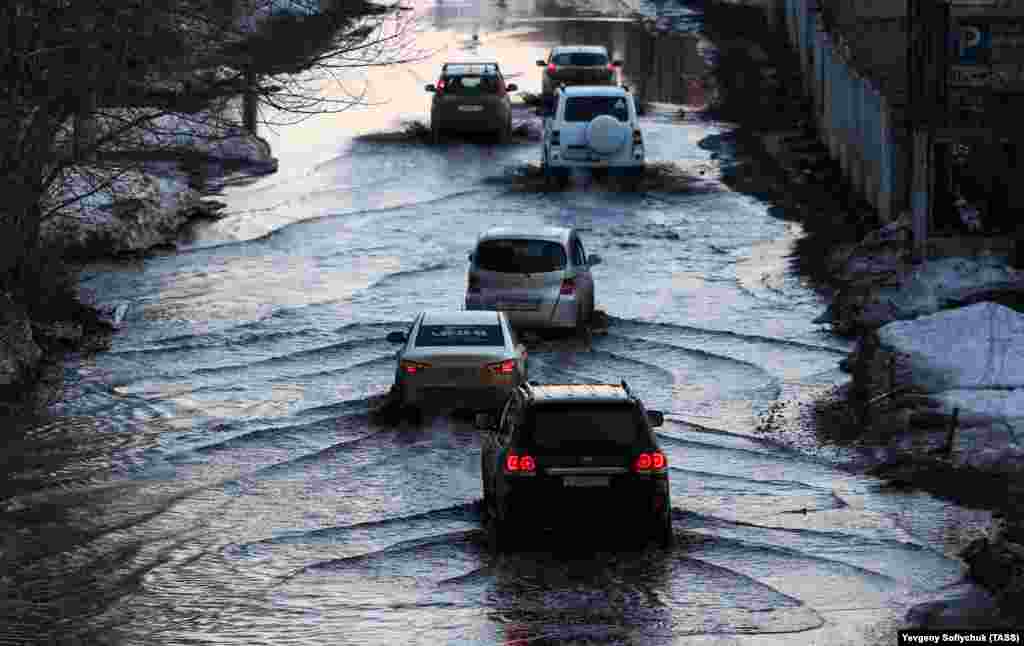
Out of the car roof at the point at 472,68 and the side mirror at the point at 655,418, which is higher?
the car roof at the point at 472,68

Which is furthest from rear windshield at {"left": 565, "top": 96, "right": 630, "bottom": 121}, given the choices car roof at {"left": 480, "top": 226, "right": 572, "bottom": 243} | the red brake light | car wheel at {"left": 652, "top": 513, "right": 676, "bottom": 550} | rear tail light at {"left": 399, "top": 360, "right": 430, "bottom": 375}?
the red brake light

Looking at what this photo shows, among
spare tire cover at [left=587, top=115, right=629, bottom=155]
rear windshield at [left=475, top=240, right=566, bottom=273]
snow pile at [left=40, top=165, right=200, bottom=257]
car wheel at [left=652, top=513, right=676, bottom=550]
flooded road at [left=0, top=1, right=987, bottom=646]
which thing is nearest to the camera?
flooded road at [left=0, top=1, right=987, bottom=646]

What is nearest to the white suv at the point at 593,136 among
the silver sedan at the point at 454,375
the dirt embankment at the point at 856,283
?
the dirt embankment at the point at 856,283

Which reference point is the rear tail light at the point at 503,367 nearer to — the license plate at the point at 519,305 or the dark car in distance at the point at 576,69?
the license plate at the point at 519,305

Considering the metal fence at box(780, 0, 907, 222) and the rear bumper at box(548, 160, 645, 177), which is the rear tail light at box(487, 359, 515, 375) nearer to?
the metal fence at box(780, 0, 907, 222)

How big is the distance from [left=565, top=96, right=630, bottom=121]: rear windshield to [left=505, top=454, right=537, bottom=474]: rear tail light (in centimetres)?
2625

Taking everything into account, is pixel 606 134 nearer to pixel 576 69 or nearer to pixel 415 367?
pixel 576 69

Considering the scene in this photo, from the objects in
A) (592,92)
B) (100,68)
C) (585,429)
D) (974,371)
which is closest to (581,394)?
(585,429)

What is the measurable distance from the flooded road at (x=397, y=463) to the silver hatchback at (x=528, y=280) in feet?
1.93

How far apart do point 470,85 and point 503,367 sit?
88.1 feet

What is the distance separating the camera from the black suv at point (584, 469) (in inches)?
689

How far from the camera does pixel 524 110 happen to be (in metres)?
56.0

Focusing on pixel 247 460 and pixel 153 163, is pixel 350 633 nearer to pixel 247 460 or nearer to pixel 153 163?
pixel 247 460

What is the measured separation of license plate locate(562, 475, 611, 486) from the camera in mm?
17500
